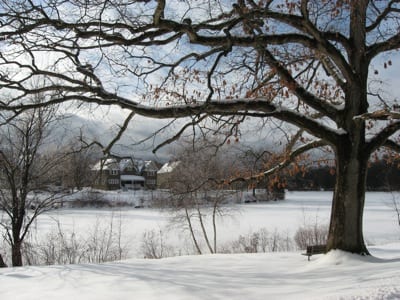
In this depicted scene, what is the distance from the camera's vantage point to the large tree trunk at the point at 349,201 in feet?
24.6

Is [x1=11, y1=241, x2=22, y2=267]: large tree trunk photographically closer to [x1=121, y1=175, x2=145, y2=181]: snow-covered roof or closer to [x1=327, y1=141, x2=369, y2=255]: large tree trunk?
[x1=327, y1=141, x2=369, y2=255]: large tree trunk

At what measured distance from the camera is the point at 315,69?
A: 10289 millimetres

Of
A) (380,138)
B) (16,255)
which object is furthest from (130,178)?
(380,138)

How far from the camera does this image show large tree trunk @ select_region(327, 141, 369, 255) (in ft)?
24.6

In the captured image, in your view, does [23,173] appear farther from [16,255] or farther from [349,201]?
[349,201]

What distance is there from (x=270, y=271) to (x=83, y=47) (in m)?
5.57

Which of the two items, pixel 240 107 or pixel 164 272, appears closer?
pixel 164 272

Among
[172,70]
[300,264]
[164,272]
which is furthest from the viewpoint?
[172,70]

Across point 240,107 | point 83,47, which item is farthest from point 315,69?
point 83,47

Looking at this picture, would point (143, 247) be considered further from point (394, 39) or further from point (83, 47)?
point (394, 39)

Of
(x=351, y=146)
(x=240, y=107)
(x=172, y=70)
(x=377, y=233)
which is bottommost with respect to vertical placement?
(x=377, y=233)

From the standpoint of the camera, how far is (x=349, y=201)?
760 centimetres

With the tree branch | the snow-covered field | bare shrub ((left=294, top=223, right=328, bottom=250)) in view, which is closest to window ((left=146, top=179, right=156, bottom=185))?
bare shrub ((left=294, top=223, right=328, bottom=250))

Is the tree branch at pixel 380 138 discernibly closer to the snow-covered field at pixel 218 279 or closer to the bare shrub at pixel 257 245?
the snow-covered field at pixel 218 279
